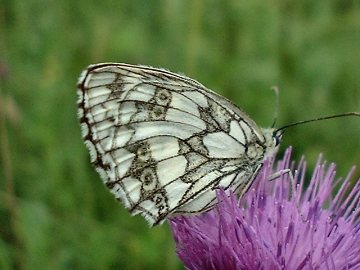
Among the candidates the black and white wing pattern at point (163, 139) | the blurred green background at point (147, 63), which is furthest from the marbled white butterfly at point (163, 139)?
the blurred green background at point (147, 63)

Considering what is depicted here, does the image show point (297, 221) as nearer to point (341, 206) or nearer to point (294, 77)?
point (341, 206)

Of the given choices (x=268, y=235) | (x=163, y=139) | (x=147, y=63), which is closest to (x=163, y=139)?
(x=163, y=139)

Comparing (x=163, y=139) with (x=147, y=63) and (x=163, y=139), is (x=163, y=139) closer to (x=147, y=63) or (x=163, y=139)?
(x=163, y=139)

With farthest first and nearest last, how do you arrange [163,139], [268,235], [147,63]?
[147,63] → [163,139] → [268,235]

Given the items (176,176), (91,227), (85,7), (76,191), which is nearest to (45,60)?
(85,7)

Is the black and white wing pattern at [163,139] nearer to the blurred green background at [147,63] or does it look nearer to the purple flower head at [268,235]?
the purple flower head at [268,235]

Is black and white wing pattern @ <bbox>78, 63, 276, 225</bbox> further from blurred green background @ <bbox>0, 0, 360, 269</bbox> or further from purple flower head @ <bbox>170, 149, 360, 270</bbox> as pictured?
blurred green background @ <bbox>0, 0, 360, 269</bbox>

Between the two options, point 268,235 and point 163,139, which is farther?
point 163,139
